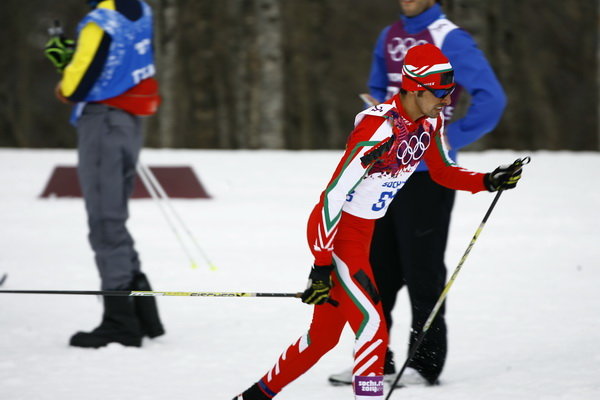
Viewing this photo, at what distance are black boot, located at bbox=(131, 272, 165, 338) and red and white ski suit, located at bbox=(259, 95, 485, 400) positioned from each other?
194cm

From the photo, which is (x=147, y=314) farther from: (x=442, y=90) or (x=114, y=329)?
(x=442, y=90)

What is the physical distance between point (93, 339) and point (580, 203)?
7.09 meters

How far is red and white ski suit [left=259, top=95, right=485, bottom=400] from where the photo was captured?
396 cm

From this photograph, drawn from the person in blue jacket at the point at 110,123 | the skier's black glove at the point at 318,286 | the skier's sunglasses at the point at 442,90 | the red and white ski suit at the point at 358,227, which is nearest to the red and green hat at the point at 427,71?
the skier's sunglasses at the point at 442,90

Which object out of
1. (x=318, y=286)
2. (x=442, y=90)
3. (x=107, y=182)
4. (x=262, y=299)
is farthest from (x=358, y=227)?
(x=262, y=299)

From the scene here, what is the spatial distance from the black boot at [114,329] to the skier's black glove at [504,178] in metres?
2.46

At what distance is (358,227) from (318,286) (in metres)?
0.37

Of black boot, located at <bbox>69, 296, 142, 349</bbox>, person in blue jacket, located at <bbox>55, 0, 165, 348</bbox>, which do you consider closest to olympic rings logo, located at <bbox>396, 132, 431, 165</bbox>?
person in blue jacket, located at <bbox>55, 0, 165, 348</bbox>

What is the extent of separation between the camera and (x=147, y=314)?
6.00 m

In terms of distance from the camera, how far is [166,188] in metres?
11.7

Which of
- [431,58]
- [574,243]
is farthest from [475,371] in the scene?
[574,243]

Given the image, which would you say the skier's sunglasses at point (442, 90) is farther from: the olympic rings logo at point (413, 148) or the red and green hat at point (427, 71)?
the olympic rings logo at point (413, 148)

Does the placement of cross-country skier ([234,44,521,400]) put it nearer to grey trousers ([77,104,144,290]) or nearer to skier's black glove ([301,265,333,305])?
skier's black glove ([301,265,333,305])

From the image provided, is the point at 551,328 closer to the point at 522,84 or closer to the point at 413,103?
the point at 413,103
